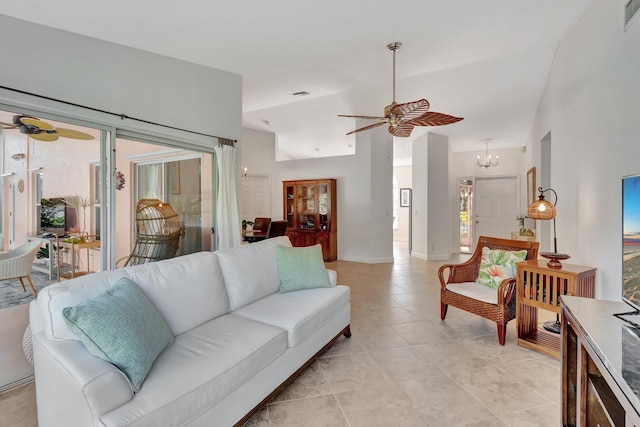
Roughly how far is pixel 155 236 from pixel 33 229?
102 cm

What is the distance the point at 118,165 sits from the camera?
2914 millimetres

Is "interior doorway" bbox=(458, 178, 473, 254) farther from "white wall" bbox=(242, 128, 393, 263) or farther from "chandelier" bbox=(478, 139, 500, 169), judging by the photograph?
"white wall" bbox=(242, 128, 393, 263)

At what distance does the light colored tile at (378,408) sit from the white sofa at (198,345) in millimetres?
410

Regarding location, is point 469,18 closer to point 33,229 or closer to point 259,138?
point 33,229

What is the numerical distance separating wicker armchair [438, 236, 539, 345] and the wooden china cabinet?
3.34 meters

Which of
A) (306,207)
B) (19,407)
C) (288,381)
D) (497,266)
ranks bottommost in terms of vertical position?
(19,407)

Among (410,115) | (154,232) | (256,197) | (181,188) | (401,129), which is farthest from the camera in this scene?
(256,197)

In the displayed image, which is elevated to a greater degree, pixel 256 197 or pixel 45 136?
pixel 45 136

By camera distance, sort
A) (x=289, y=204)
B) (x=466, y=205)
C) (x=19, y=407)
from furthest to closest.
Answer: (x=466, y=205)
(x=289, y=204)
(x=19, y=407)

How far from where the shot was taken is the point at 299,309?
221cm

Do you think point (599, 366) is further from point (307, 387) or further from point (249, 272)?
point (249, 272)

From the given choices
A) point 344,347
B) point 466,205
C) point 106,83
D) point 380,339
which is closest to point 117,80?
point 106,83

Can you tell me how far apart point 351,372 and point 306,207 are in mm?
4578

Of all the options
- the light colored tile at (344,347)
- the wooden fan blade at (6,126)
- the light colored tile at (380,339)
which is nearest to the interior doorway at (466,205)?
the light colored tile at (380,339)
